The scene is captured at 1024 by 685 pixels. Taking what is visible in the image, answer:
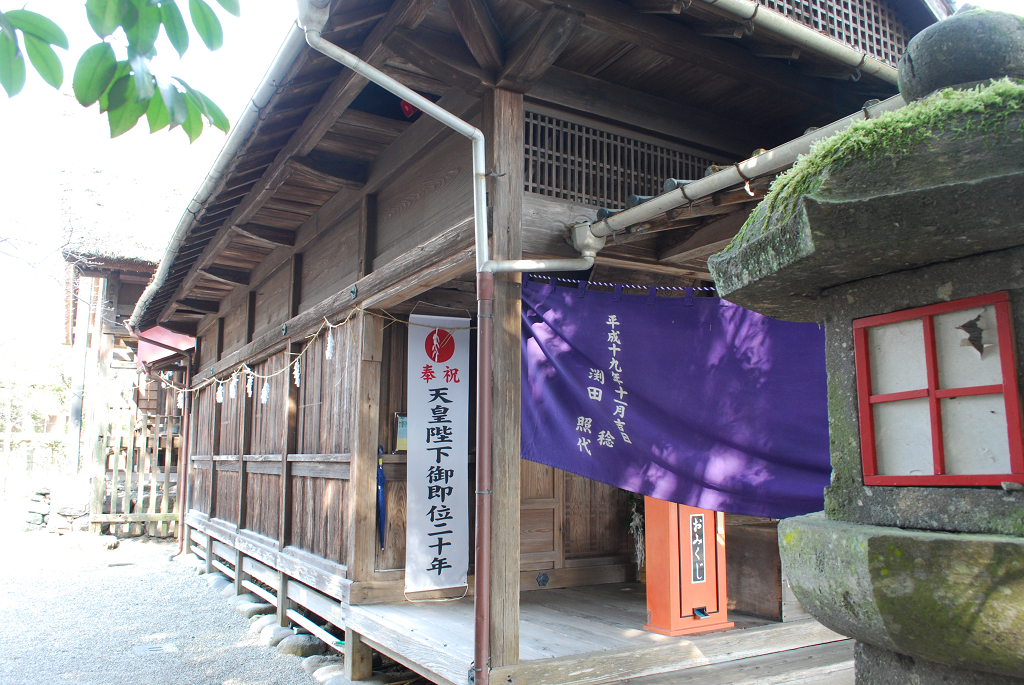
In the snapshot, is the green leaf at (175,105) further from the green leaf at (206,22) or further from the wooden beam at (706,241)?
the wooden beam at (706,241)

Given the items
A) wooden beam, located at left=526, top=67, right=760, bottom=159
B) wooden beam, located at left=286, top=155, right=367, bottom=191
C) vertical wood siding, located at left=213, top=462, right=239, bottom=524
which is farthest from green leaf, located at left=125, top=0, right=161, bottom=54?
vertical wood siding, located at left=213, top=462, right=239, bottom=524

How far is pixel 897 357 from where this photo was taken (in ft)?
7.54

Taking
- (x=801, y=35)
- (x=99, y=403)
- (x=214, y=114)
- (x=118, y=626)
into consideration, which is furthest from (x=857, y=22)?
(x=99, y=403)

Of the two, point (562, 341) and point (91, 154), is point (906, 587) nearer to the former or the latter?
point (562, 341)

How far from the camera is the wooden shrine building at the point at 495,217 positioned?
470 cm

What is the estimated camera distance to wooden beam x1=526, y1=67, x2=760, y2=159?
17.6ft

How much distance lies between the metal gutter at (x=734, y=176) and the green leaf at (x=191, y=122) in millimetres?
2839

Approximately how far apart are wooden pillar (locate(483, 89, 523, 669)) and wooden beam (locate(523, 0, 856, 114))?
787mm

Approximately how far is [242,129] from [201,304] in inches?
328

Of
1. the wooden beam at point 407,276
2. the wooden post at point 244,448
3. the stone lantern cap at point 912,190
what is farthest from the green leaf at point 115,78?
the wooden post at point 244,448

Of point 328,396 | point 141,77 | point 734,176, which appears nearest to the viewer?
A: point 141,77

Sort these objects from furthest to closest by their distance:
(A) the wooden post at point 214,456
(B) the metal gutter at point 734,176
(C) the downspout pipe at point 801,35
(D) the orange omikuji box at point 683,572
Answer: (A) the wooden post at point 214,456 < (D) the orange omikuji box at point 683,572 < (C) the downspout pipe at point 801,35 < (B) the metal gutter at point 734,176

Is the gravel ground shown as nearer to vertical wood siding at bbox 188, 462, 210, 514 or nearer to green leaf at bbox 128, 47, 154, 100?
vertical wood siding at bbox 188, 462, 210, 514

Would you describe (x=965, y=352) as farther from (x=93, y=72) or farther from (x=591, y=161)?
(x=591, y=161)
